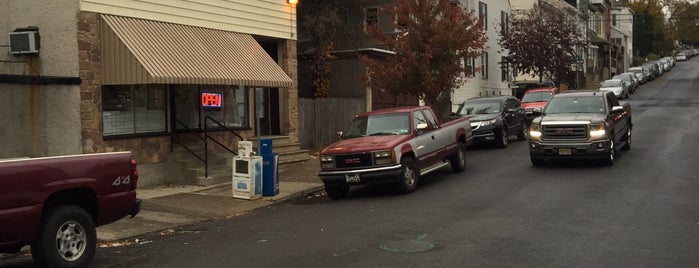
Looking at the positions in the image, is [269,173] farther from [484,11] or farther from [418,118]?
[484,11]

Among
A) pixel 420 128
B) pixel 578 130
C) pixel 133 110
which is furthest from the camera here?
pixel 578 130

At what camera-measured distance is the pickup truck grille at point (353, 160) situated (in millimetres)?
12875

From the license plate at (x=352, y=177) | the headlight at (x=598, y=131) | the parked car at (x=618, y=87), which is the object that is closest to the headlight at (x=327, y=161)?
the license plate at (x=352, y=177)

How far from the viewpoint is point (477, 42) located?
2119cm

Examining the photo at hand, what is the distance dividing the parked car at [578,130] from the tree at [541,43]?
24079 millimetres

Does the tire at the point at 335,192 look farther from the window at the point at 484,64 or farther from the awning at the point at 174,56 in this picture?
the window at the point at 484,64

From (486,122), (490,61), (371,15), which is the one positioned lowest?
(486,122)

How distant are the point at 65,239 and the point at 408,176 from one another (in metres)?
7.26

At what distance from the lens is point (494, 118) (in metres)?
20.8

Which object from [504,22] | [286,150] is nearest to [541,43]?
[504,22]

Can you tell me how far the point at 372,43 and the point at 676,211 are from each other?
69.9ft

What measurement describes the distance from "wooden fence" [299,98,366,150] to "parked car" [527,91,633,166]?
8.20 metres

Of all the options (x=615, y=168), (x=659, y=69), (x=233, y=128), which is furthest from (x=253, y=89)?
(x=659, y=69)

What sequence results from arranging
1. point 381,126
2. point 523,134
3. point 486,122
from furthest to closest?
point 523,134 → point 486,122 → point 381,126
